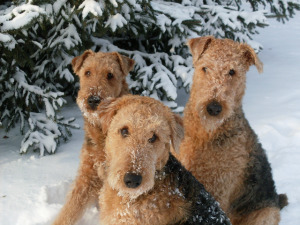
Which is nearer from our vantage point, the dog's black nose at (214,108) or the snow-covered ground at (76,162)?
→ the dog's black nose at (214,108)

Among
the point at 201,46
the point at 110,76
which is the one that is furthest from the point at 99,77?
the point at 201,46

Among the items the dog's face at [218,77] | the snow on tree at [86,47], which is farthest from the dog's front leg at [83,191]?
the snow on tree at [86,47]

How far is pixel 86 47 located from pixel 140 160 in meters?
3.60

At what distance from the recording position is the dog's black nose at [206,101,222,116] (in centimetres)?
284

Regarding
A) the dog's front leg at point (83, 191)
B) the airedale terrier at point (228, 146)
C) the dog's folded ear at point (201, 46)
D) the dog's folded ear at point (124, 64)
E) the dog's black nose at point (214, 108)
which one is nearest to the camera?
the dog's black nose at point (214, 108)

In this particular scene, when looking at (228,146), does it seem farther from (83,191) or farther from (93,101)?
(83,191)

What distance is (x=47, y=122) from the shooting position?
4891 millimetres

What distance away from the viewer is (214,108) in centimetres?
284

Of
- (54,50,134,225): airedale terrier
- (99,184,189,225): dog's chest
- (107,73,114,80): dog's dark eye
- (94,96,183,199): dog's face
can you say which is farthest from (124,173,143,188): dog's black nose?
(107,73,114,80): dog's dark eye

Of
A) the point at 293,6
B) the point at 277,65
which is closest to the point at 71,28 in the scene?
the point at 293,6

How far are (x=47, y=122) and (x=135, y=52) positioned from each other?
6.06ft

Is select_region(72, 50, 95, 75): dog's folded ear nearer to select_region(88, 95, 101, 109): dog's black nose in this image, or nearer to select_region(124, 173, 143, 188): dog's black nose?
select_region(88, 95, 101, 109): dog's black nose

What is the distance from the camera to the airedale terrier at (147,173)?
2.20 metres

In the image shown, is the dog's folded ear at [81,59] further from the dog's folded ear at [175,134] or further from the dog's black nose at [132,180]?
the dog's black nose at [132,180]
